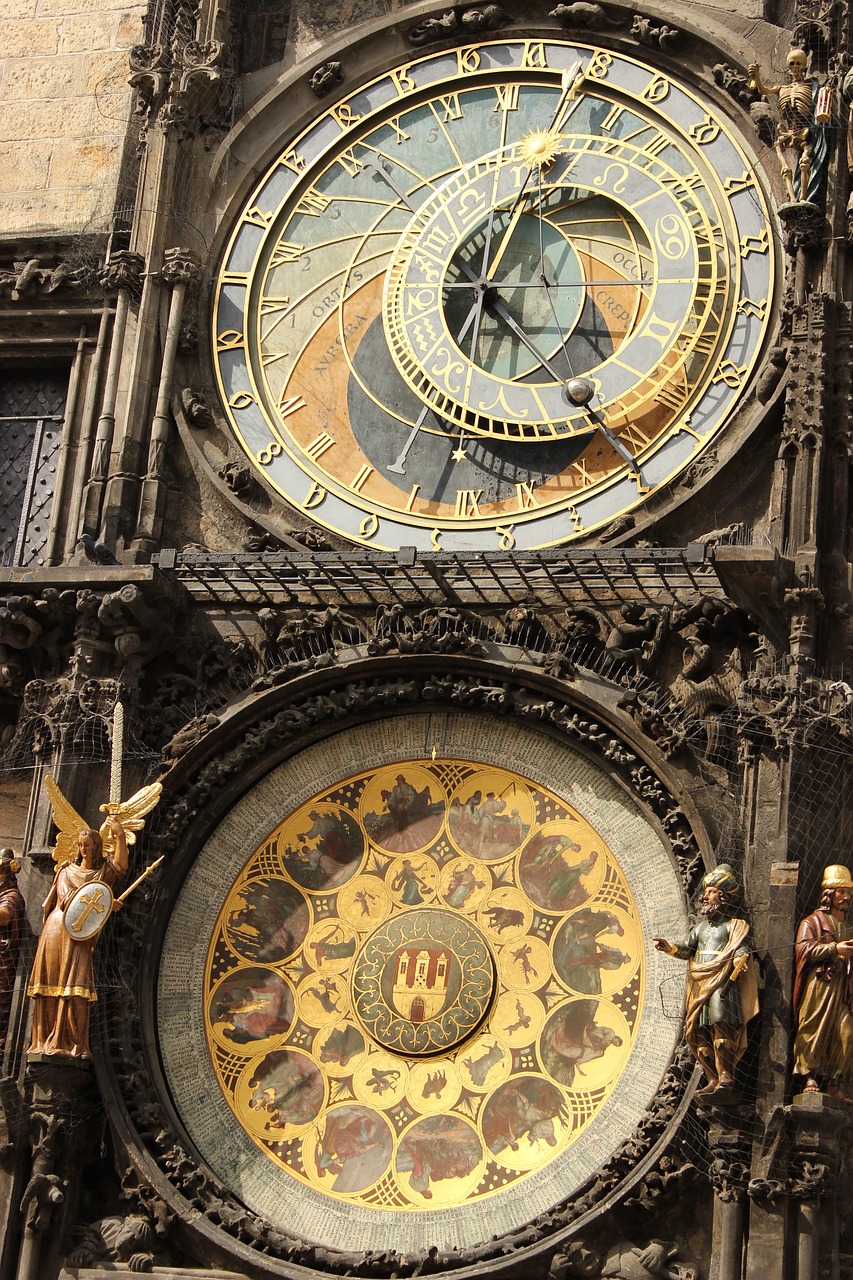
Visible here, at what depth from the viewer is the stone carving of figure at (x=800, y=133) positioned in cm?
1509

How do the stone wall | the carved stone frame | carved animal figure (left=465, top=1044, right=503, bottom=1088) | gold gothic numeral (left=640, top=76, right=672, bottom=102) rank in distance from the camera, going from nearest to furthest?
the carved stone frame
carved animal figure (left=465, top=1044, right=503, bottom=1088)
gold gothic numeral (left=640, top=76, right=672, bottom=102)
the stone wall

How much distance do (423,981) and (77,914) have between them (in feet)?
6.02

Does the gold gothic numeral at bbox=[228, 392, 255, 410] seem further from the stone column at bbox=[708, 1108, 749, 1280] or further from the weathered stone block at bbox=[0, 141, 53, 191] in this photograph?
the stone column at bbox=[708, 1108, 749, 1280]

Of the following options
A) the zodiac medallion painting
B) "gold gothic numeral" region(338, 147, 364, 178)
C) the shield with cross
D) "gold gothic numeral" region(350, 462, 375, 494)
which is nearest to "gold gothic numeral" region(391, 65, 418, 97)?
"gold gothic numeral" region(338, 147, 364, 178)

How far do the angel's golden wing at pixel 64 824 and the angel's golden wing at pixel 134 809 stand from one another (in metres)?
0.16

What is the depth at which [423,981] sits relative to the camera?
1422 centimetres

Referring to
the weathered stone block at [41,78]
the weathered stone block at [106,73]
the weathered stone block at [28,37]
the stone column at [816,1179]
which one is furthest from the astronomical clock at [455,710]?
the weathered stone block at [28,37]

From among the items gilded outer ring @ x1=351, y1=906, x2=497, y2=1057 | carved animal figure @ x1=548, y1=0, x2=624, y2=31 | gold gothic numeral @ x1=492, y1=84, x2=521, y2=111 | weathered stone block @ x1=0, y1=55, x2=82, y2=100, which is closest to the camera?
gilded outer ring @ x1=351, y1=906, x2=497, y2=1057

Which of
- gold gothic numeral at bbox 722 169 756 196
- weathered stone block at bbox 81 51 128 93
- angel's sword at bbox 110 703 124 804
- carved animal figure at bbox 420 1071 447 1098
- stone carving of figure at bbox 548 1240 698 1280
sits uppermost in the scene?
weathered stone block at bbox 81 51 128 93

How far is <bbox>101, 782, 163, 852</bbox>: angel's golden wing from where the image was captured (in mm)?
14328

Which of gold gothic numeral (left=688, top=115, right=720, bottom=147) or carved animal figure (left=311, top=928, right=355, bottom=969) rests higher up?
gold gothic numeral (left=688, top=115, right=720, bottom=147)

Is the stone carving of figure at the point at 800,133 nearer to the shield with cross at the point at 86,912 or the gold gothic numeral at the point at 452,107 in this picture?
the gold gothic numeral at the point at 452,107

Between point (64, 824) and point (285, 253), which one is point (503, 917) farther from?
point (285, 253)

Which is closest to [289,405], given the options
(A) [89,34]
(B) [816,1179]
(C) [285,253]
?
(C) [285,253]
